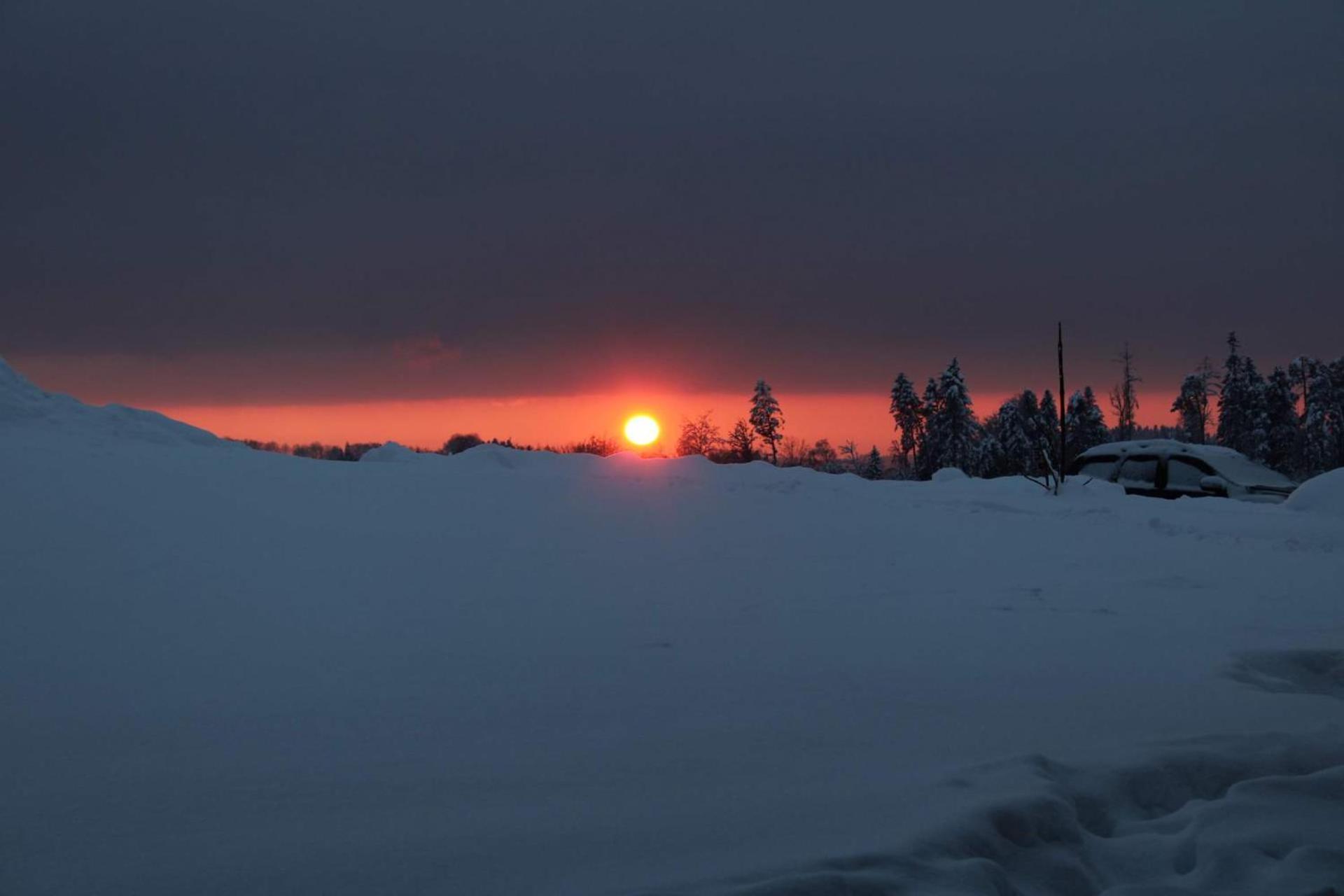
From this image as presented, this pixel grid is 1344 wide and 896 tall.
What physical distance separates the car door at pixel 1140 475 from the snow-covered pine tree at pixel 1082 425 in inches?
1607

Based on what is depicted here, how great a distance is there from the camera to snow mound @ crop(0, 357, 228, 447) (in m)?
10.4

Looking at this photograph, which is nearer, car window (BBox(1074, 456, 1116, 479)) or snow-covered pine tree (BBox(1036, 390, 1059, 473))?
car window (BBox(1074, 456, 1116, 479))

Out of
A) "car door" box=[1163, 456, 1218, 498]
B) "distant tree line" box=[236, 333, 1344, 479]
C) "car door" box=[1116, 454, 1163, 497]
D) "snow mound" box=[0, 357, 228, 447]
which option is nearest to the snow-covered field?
"snow mound" box=[0, 357, 228, 447]

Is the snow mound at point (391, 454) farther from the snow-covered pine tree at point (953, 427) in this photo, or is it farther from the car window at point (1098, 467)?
the snow-covered pine tree at point (953, 427)

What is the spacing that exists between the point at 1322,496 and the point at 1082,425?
45046mm

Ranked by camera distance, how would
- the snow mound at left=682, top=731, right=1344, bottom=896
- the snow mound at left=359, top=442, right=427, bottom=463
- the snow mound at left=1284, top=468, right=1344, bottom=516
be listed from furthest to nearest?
A: the snow mound at left=359, top=442, right=427, bottom=463, the snow mound at left=1284, top=468, right=1344, bottom=516, the snow mound at left=682, top=731, right=1344, bottom=896

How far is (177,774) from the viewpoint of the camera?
341 cm

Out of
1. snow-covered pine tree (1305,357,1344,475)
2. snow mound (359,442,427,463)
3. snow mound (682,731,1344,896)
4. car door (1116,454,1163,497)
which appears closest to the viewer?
snow mound (682,731,1344,896)

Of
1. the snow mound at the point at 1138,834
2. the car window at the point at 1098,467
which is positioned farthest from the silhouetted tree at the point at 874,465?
the snow mound at the point at 1138,834

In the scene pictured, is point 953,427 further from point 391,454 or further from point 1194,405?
point 391,454

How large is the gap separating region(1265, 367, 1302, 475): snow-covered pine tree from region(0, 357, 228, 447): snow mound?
56645mm

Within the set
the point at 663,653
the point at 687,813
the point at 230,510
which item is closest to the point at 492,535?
the point at 230,510

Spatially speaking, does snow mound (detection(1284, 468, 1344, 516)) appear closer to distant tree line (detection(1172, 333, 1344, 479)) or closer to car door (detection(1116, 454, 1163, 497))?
car door (detection(1116, 454, 1163, 497))

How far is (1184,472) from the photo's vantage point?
641 inches
